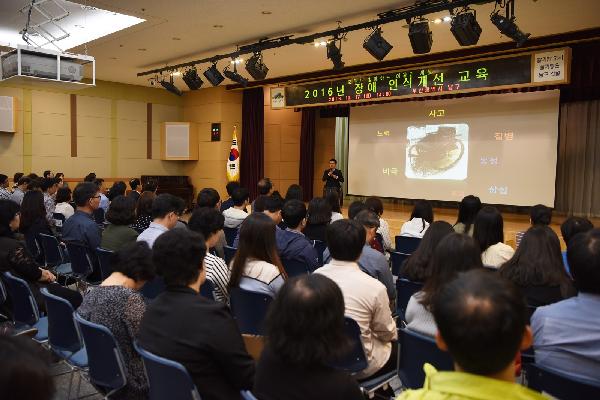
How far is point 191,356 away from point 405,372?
965 mm

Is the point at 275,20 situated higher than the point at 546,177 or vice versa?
the point at 275,20

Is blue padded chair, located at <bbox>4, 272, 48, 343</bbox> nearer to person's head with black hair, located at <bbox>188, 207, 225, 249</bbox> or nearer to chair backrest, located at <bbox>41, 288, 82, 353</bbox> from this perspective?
chair backrest, located at <bbox>41, 288, 82, 353</bbox>

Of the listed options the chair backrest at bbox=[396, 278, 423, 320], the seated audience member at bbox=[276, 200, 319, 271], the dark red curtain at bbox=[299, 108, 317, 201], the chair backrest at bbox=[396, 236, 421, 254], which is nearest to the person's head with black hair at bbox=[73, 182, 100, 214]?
the seated audience member at bbox=[276, 200, 319, 271]

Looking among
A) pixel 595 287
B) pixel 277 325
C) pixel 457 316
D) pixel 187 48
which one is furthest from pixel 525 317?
pixel 187 48

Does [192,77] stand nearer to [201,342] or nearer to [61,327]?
[61,327]

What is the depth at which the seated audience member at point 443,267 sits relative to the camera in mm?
2131

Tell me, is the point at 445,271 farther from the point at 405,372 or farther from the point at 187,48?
the point at 187,48

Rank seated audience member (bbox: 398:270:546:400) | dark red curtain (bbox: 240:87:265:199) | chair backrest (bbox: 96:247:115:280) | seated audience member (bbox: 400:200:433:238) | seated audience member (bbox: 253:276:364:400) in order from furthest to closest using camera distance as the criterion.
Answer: dark red curtain (bbox: 240:87:265:199)
seated audience member (bbox: 400:200:433:238)
chair backrest (bbox: 96:247:115:280)
seated audience member (bbox: 253:276:364:400)
seated audience member (bbox: 398:270:546:400)

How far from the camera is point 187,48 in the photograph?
28.5ft

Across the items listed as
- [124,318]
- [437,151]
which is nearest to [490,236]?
[124,318]

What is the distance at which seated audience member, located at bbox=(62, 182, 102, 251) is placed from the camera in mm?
4480

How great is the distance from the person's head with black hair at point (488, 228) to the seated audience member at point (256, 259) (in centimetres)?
158

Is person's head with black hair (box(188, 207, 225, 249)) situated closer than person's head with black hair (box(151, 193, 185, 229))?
Yes

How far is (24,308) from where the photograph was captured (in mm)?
3047
